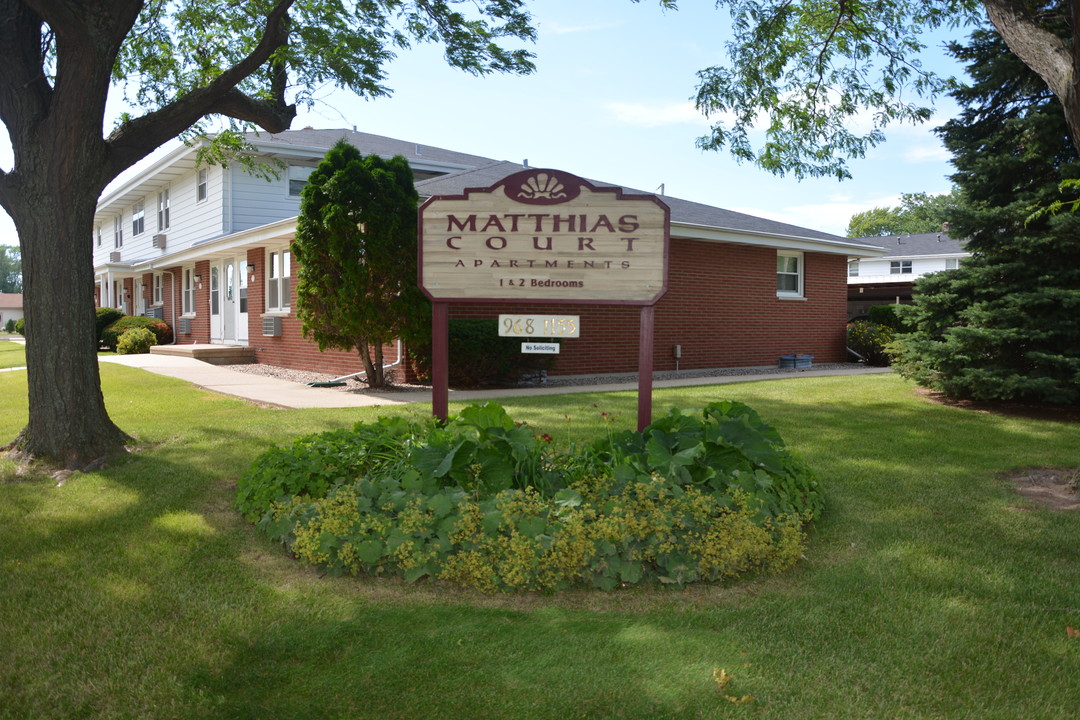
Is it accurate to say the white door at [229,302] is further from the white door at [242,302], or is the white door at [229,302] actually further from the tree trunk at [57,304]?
the tree trunk at [57,304]

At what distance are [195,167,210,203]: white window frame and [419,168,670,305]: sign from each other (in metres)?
17.6

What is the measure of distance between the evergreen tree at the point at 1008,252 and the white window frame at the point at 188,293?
64.1ft

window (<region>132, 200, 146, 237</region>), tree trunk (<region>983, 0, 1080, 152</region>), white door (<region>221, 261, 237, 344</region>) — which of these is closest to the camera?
tree trunk (<region>983, 0, 1080, 152</region>)

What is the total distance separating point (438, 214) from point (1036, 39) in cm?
469

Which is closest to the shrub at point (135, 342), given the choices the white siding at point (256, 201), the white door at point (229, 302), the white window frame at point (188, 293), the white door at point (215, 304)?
the white window frame at point (188, 293)

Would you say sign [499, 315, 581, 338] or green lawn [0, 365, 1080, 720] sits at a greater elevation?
sign [499, 315, 581, 338]

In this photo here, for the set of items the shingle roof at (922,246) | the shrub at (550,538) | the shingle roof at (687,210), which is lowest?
the shrub at (550,538)

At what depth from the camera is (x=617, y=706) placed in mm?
2832

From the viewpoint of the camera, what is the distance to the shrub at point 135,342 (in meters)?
21.3

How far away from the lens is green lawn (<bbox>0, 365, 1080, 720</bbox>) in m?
2.87

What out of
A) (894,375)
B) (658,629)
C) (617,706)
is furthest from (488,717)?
(894,375)

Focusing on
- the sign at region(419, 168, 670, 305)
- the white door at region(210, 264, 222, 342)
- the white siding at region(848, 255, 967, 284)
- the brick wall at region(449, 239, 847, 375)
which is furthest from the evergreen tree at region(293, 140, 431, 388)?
the white siding at region(848, 255, 967, 284)

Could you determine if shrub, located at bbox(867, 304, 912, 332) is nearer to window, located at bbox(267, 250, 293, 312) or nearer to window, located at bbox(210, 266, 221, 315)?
window, located at bbox(267, 250, 293, 312)

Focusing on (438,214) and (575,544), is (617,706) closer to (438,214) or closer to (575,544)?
(575,544)
